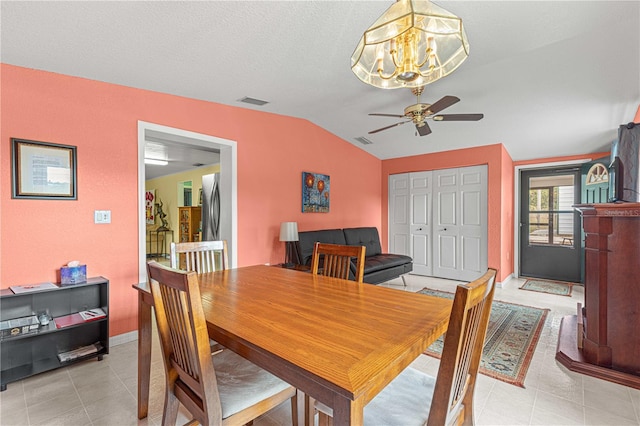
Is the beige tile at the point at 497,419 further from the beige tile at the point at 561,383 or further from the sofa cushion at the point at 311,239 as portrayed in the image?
the sofa cushion at the point at 311,239

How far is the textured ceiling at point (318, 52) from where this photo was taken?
1863 millimetres

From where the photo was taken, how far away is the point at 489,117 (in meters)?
3.84

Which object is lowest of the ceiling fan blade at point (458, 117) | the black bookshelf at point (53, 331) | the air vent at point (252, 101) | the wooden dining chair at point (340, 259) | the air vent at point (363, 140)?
the black bookshelf at point (53, 331)

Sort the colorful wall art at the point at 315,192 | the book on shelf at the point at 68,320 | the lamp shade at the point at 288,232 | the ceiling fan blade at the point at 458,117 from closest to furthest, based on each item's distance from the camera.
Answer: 1. the book on shelf at the point at 68,320
2. the ceiling fan blade at the point at 458,117
3. the lamp shade at the point at 288,232
4. the colorful wall art at the point at 315,192

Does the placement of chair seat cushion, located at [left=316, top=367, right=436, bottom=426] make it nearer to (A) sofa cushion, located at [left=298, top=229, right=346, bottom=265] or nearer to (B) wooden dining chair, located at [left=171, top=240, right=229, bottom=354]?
(B) wooden dining chair, located at [left=171, top=240, right=229, bottom=354]

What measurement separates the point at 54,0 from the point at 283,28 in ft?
4.26

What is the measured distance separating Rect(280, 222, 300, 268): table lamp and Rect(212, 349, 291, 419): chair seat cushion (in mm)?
2392

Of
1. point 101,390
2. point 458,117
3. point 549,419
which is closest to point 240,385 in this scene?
point 101,390

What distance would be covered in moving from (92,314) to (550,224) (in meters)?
6.46

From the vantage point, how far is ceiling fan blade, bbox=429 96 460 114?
8.32 ft

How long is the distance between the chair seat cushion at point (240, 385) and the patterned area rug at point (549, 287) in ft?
15.7

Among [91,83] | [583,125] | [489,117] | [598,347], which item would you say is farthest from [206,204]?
[583,125]

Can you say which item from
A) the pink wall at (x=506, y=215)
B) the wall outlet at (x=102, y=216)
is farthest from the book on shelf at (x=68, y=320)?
the pink wall at (x=506, y=215)

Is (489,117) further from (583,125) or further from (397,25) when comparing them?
(397,25)
